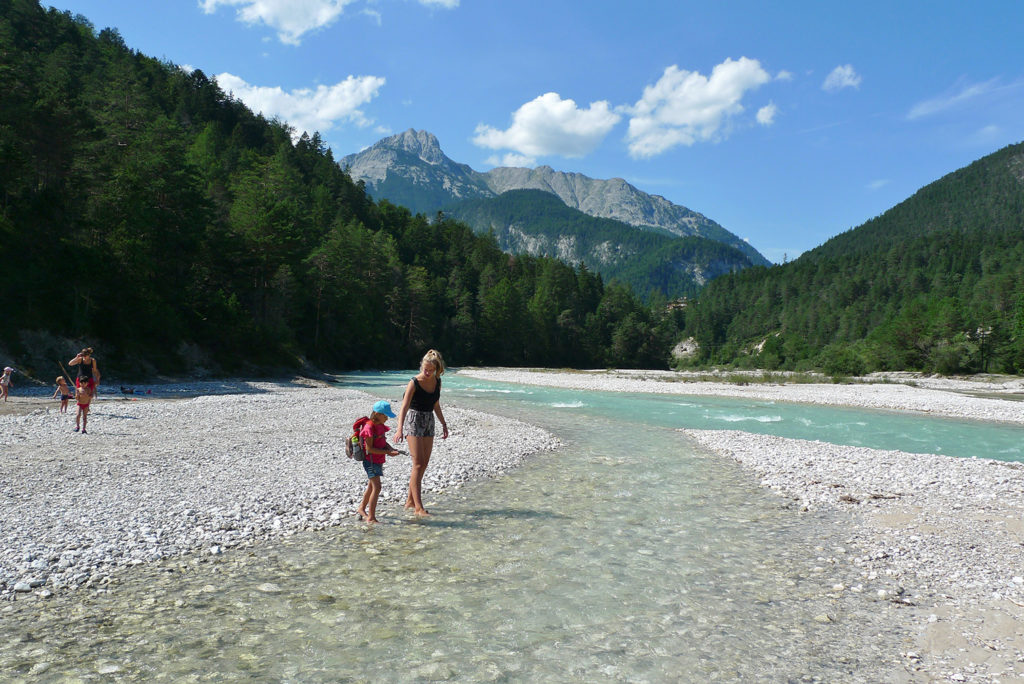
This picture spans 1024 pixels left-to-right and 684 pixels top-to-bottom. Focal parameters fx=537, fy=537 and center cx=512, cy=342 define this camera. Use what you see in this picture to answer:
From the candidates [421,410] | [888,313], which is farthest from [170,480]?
[888,313]

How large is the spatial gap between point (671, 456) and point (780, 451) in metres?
4.11

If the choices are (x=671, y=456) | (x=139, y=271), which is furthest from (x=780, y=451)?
(x=139, y=271)

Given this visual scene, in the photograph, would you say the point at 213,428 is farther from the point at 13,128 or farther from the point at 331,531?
the point at 13,128

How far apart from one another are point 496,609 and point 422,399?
12.8 ft

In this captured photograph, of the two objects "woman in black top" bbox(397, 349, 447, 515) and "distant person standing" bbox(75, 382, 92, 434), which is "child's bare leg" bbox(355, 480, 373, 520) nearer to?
"woman in black top" bbox(397, 349, 447, 515)

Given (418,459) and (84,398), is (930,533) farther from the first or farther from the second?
(84,398)

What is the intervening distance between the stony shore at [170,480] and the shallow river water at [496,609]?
2.50 ft

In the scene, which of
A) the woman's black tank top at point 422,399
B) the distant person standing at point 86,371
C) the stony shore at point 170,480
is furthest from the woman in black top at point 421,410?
the distant person standing at point 86,371

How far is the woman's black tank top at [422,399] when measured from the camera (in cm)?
968

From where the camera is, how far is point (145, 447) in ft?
51.6

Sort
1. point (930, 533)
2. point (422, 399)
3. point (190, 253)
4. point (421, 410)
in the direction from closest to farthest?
→ point (422, 399) < point (421, 410) < point (930, 533) < point (190, 253)

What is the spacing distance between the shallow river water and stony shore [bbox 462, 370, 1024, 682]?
0.46 meters

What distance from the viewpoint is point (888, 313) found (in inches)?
5295

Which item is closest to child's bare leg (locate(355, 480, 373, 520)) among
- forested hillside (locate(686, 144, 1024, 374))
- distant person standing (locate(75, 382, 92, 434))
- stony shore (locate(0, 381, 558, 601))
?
stony shore (locate(0, 381, 558, 601))
